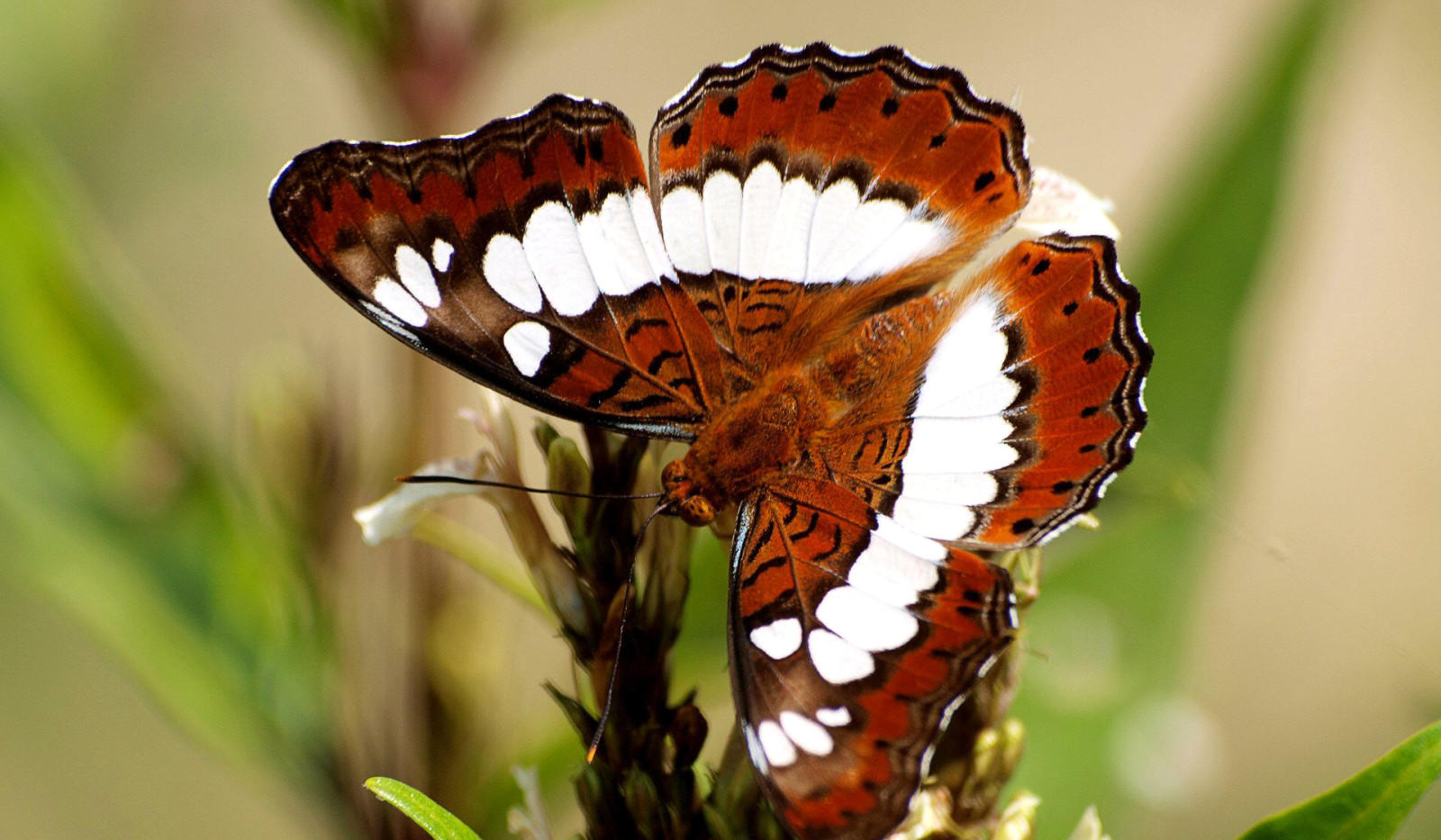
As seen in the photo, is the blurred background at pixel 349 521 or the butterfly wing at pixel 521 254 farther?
the blurred background at pixel 349 521

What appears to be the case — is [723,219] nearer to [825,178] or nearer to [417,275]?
[825,178]

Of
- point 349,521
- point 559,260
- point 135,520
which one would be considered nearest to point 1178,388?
point 559,260

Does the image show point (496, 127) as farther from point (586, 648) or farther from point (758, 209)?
point (586, 648)

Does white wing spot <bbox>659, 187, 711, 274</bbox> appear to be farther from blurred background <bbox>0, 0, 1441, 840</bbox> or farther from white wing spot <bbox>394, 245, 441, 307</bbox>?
blurred background <bbox>0, 0, 1441, 840</bbox>

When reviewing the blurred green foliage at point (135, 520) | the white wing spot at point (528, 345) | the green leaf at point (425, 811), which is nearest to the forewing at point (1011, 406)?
the white wing spot at point (528, 345)

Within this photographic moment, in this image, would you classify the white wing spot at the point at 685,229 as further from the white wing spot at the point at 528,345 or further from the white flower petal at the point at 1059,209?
the white flower petal at the point at 1059,209

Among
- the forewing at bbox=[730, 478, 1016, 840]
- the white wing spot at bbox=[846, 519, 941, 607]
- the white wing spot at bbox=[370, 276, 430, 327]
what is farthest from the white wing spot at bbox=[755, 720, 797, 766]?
the white wing spot at bbox=[370, 276, 430, 327]

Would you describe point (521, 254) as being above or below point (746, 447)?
above
